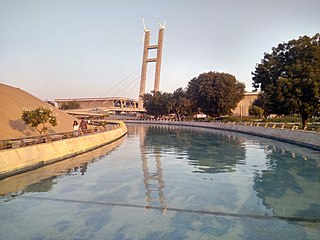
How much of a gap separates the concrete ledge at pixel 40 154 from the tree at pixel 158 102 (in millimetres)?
69111

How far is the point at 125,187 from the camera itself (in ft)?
Answer: 36.5

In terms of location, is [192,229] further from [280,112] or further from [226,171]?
[280,112]

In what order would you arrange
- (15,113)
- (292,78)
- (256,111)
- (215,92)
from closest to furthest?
1. (15,113)
2. (292,78)
3. (215,92)
4. (256,111)

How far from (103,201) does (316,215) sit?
5896 mm

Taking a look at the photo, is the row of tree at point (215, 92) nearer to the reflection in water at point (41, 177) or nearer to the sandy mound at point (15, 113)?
the sandy mound at point (15, 113)

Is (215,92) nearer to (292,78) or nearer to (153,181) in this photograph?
(292,78)

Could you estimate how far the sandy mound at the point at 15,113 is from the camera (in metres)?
26.0

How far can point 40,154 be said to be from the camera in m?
16.0

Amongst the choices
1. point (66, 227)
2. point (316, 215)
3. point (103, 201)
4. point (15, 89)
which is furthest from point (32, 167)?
point (15, 89)

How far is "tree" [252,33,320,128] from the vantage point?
108 feet

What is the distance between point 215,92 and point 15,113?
44116 millimetres

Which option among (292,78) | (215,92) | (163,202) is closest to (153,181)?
(163,202)

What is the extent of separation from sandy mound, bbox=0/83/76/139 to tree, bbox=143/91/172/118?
55995 millimetres

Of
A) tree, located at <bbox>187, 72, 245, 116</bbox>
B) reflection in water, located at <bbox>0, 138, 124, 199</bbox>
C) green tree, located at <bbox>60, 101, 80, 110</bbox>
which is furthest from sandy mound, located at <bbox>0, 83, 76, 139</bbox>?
green tree, located at <bbox>60, 101, 80, 110</bbox>
